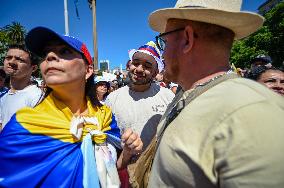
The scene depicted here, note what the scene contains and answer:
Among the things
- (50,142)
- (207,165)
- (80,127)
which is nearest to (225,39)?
(207,165)

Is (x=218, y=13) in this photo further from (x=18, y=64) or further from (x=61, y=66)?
(x=18, y=64)

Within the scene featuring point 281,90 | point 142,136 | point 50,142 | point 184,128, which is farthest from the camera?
point 281,90

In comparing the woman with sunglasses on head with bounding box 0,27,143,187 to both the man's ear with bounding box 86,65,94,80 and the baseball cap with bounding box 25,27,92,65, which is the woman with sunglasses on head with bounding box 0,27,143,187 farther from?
the man's ear with bounding box 86,65,94,80

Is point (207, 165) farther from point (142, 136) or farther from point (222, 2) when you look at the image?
point (142, 136)

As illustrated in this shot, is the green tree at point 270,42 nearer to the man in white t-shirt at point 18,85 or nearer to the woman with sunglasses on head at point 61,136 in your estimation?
the man in white t-shirt at point 18,85

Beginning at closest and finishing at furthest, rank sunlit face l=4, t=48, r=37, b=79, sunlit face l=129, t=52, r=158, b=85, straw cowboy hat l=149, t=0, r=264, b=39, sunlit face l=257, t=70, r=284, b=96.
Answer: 1. straw cowboy hat l=149, t=0, r=264, b=39
2. sunlit face l=257, t=70, r=284, b=96
3. sunlit face l=129, t=52, r=158, b=85
4. sunlit face l=4, t=48, r=37, b=79

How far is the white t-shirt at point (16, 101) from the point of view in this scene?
12.8 ft

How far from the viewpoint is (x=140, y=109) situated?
3.46 metres

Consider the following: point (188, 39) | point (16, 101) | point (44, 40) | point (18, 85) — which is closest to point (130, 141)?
point (188, 39)

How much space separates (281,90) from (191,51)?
8.37 feet

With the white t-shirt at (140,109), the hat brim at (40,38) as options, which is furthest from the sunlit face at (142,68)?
the hat brim at (40,38)

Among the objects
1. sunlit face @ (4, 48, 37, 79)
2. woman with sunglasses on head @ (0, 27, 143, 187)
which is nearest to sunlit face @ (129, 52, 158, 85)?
woman with sunglasses on head @ (0, 27, 143, 187)

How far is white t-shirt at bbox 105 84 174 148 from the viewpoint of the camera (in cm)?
336

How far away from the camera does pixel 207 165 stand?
3.54 ft
